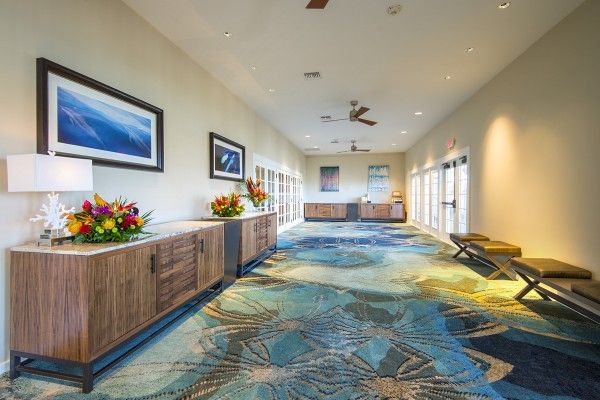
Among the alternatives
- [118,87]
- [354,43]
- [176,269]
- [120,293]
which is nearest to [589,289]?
[354,43]

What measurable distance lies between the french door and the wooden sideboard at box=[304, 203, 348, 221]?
3747 mm

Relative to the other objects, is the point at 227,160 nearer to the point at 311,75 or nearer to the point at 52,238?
the point at 311,75

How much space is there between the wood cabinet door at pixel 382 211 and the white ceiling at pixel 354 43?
767cm

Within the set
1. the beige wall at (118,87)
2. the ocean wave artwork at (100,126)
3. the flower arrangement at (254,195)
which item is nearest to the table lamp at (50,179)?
the beige wall at (118,87)

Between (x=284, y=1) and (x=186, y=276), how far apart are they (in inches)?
123

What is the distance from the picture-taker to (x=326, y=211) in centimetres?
1438

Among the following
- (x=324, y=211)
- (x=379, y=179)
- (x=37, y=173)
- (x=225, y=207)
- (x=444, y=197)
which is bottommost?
(x=324, y=211)

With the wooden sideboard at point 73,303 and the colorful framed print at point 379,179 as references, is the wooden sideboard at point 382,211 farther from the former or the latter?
the wooden sideboard at point 73,303

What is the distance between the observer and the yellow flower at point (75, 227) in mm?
2193

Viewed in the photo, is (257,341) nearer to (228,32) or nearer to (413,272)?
(413,272)

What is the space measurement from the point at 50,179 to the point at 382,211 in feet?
43.1

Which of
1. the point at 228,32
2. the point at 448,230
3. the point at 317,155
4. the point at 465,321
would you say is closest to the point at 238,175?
the point at 228,32

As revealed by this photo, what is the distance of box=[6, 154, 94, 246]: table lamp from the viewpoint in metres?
1.95

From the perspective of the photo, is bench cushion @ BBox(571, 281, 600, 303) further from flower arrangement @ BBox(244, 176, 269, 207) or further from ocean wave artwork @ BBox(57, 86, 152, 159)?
flower arrangement @ BBox(244, 176, 269, 207)
